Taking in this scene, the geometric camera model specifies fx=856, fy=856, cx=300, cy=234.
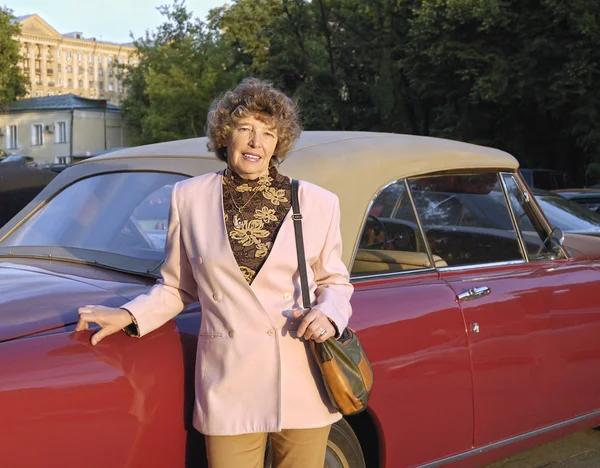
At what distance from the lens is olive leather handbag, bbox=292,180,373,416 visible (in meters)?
2.42

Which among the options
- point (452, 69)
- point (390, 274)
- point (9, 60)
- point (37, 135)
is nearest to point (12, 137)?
point (37, 135)

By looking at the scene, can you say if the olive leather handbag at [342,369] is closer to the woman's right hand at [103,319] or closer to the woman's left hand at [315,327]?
the woman's left hand at [315,327]

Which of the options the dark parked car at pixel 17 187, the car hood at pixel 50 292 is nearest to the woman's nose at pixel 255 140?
the car hood at pixel 50 292

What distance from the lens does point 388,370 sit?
3.08 m

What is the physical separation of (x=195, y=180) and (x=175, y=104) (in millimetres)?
53650

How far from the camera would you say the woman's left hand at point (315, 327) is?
2.40 metres

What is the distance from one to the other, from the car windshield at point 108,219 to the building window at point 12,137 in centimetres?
7810

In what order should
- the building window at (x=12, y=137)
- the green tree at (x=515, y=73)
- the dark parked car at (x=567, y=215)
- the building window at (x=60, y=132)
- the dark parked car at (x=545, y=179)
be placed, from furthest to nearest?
the building window at (x=12, y=137)
the building window at (x=60, y=132)
the green tree at (x=515, y=73)
the dark parked car at (x=545, y=179)
the dark parked car at (x=567, y=215)

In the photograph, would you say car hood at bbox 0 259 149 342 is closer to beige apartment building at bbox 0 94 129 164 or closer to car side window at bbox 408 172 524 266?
car side window at bbox 408 172 524 266

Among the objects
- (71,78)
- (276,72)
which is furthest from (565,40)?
(71,78)

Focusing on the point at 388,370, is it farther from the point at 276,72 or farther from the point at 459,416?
the point at 276,72

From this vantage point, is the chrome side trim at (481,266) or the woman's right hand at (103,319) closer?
the woman's right hand at (103,319)

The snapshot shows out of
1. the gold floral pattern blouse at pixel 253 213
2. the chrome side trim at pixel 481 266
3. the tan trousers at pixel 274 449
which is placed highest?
the gold floral pattern blouse at pixel 253 213

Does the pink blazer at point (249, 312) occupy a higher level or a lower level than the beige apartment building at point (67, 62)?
lower
